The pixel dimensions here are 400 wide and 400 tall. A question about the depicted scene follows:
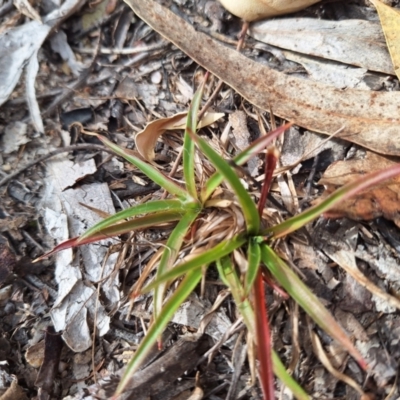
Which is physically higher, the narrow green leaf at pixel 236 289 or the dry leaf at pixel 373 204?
the dry leaf at pixel 373 204

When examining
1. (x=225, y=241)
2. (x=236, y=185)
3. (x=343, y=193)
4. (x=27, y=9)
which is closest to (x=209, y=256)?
(x=225, y=241)

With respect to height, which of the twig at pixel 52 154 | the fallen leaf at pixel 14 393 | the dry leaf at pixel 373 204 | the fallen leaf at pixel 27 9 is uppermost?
A: the fallen leaf at pixel 27 9

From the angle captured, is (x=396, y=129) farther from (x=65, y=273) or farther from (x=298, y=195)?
(x=65, y=273)

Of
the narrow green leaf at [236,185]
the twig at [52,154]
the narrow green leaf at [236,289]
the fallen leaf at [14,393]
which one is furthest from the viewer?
the twig at [52,154]

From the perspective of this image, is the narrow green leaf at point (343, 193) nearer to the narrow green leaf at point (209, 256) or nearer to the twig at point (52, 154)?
the narrow green leaf at point (209, 256)

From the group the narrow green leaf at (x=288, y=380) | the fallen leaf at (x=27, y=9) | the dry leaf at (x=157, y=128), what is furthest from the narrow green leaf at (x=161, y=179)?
the fallen leaf at (x=27, y=9)

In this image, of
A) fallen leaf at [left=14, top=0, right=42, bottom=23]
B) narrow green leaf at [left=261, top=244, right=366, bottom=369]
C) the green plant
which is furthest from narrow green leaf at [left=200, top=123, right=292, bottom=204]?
fallen leaf at [left=14, top=0, right=42, bottom=23]

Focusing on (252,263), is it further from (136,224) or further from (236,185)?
(136,224)
